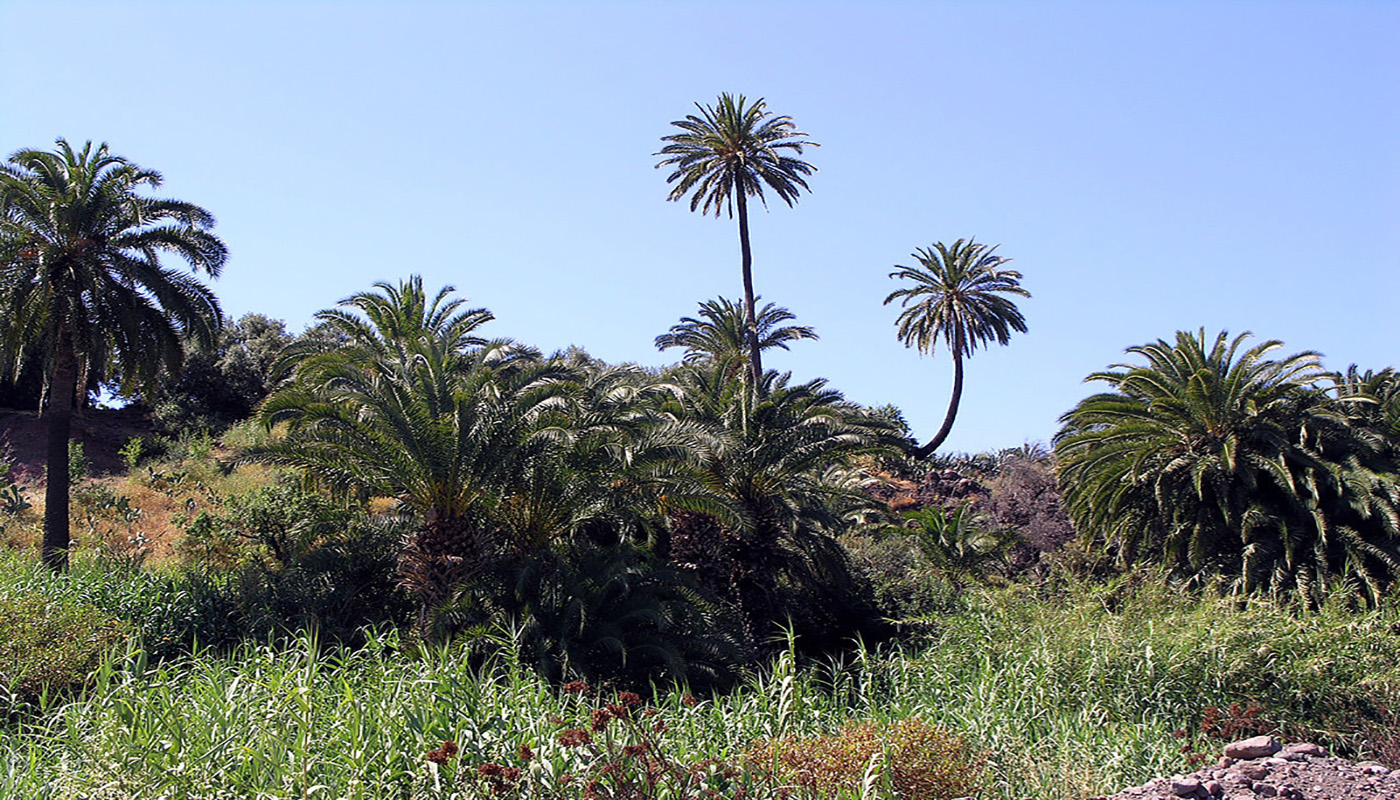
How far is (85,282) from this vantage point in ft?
61.1

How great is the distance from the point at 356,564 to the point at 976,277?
109ft

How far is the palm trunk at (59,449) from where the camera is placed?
62.4 feet

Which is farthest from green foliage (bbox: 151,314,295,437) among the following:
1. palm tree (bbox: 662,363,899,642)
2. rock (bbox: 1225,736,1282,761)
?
rock (bbox: 1225,736,1282,761)

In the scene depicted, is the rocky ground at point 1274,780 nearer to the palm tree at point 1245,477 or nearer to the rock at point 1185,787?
the rock at point 1185,787

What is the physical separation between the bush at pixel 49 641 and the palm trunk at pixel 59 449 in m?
5.40

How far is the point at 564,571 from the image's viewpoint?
14836 mm

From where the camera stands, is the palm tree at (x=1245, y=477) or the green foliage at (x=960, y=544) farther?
the green foliage at (x=960, y=544)

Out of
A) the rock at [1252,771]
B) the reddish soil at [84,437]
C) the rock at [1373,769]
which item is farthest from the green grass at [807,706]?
the reddish soil at [84,437]

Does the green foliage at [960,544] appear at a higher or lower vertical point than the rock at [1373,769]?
higher

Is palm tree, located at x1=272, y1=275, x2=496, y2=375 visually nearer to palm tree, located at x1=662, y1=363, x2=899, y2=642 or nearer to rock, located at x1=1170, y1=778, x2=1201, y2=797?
palm tree, located at x1=662, y1=363, x2=899, y2=642

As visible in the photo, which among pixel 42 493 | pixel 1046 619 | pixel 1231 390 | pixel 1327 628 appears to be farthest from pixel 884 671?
pixel 42 493

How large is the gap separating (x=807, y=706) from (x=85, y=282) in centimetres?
1566

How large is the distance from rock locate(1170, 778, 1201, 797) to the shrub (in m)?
1.35

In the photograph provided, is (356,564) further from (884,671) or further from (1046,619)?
(1046,619)
